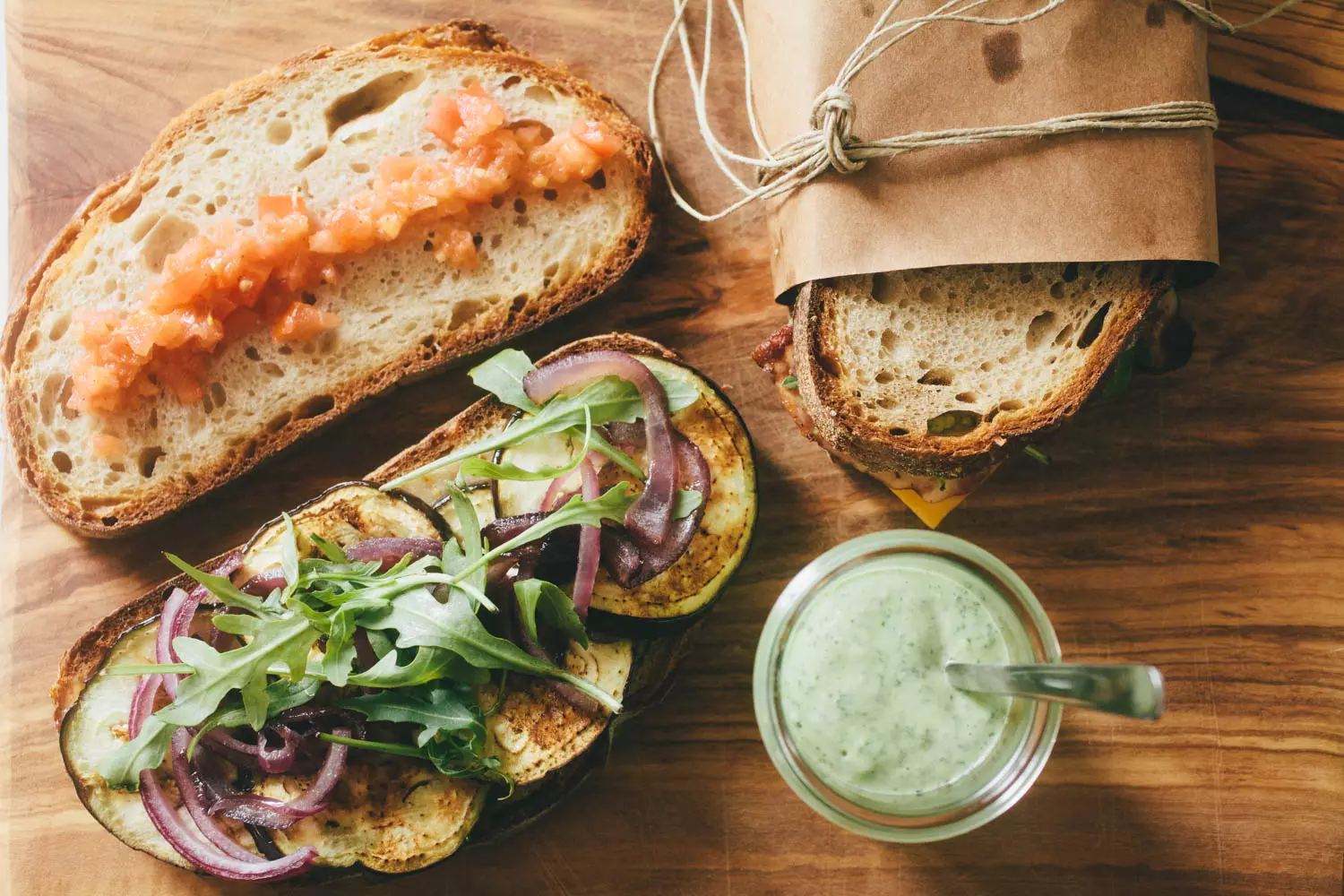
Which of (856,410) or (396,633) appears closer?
(396,633)

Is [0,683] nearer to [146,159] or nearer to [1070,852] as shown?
[146,159]

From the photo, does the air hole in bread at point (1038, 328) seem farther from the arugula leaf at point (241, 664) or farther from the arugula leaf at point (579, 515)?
the arugula leaf at point (241, 664)

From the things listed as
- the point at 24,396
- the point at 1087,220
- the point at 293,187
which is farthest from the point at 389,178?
the point at 1087,220

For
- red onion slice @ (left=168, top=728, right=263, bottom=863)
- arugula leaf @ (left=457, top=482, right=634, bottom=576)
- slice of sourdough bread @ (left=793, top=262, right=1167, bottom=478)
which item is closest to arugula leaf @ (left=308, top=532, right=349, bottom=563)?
arugula leaf @ (left=457, top=482, right=634, bottom=576)

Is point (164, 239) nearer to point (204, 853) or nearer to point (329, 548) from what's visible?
point (329, 548)

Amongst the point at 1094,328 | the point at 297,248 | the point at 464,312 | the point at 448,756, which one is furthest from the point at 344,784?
the point at 1094,328

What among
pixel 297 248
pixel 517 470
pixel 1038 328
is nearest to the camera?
pixel 517 470
